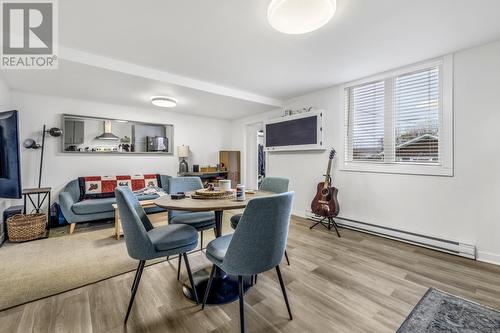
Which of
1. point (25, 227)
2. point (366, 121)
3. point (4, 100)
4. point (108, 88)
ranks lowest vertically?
point (25, 227)

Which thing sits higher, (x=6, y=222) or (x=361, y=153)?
(x=361, y=153)

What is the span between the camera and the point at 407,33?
2.15m

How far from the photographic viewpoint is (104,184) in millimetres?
4055

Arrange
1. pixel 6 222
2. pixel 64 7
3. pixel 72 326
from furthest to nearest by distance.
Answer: pixel 6 222, pixel 64 7, pixel 72 326

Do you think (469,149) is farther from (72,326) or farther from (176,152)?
(176,152)

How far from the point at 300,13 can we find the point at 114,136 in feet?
13.7

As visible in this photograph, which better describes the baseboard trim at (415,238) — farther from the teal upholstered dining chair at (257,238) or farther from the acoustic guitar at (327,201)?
the teal upholstered dining chair at (257,238)

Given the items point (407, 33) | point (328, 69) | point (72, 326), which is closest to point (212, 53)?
point (328, 69)

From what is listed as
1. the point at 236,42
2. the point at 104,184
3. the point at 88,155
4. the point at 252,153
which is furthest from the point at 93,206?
the point at 252,153

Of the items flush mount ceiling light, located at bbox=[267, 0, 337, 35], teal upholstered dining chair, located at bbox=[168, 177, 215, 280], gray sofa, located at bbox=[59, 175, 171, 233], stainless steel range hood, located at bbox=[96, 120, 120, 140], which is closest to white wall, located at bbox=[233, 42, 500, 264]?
flush mount ceiling light, located at bbox=[267, 0, 337, 35]

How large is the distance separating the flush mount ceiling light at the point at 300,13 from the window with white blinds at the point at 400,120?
6.67 ft

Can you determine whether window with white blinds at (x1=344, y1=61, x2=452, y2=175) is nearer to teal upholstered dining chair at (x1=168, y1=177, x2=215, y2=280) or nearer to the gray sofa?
teal upholstered dining chair at (x1=168, y1=177, x2=215, y2=280)

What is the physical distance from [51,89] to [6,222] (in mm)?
2056

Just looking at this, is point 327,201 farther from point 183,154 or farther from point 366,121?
point 183,154
